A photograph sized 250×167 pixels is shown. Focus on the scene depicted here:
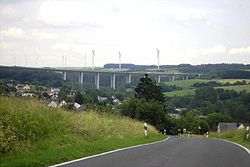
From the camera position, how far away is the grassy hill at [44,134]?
11047mm

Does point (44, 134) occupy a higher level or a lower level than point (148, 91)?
higher

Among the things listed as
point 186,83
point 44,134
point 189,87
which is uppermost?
point 44,134

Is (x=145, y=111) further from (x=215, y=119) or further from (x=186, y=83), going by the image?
(x=186, y=83)

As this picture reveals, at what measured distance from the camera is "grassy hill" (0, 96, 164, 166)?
435 inches

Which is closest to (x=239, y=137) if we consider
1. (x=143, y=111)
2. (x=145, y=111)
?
(x=143, y=111)

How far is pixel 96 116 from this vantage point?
69.5 ft

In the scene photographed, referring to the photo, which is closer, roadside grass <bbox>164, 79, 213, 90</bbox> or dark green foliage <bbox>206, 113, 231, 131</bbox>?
dark green foliage <bbox>206, 113, 231, 131</bbox>

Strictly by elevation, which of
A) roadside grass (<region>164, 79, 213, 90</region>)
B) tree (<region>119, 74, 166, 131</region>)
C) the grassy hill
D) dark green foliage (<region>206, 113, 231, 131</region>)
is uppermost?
the grassy hill

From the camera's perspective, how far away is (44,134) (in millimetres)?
14398

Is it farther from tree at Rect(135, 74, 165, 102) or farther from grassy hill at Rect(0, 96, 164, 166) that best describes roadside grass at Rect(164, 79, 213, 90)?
grassy hill at Rect(0, 96, 164, 166)

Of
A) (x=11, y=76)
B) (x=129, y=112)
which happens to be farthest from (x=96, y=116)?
(x=129, y=112)

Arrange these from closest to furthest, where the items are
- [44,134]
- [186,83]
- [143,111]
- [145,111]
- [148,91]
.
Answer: [44,134], [143,111], [145,111], [148,91], [186,83]

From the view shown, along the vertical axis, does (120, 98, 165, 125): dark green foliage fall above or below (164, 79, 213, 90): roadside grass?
below

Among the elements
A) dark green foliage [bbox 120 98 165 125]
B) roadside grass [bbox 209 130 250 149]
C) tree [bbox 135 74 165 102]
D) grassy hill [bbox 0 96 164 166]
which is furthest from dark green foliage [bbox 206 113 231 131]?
grassy hill [bbox 0 96 164 166]
